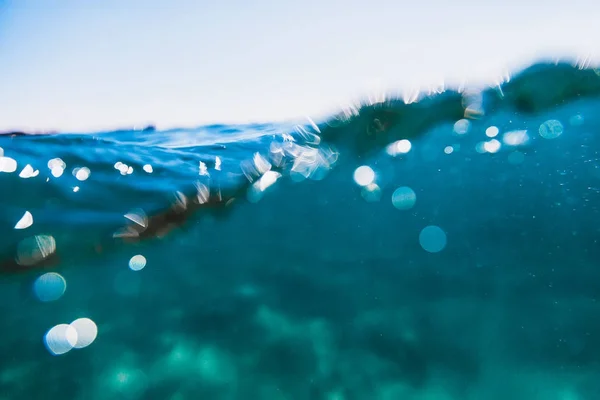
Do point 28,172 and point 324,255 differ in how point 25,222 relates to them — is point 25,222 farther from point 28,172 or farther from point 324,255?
point 324,255

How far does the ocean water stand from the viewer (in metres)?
4.45

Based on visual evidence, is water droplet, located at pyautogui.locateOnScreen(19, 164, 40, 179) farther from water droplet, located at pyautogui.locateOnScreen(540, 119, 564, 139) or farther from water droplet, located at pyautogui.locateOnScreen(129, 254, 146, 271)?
water droplet, located at pyautogui.locateOnScreen(540, 119, 564, 139)

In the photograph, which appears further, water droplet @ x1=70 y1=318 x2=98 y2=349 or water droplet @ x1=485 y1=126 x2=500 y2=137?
water droplet @ x1=485 y1=126 x2=500 y2=137

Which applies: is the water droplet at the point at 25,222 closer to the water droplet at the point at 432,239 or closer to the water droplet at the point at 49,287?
the water droplet at the point at 49,287

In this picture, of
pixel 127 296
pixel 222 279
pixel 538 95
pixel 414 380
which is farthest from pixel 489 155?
pixel 127 296

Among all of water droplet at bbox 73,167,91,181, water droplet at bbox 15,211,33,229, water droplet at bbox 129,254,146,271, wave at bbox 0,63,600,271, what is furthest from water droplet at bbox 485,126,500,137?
water droplet at bbox 15,211,33,229

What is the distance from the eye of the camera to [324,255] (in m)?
6.18

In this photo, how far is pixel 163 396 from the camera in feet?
13.9

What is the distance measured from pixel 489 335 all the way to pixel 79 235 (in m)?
6.02

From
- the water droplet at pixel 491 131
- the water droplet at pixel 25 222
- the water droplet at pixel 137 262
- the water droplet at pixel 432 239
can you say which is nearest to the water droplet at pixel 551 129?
the water droplet at pixel 491 131

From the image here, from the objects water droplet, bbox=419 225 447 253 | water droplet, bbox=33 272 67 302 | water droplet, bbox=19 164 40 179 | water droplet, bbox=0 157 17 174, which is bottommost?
water droplet, bbox=419 225 447 253

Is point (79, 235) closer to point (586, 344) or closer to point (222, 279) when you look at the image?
point (222, 279)

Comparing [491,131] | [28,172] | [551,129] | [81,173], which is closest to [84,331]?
[81,173]

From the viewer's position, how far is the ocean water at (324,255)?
4.45m
